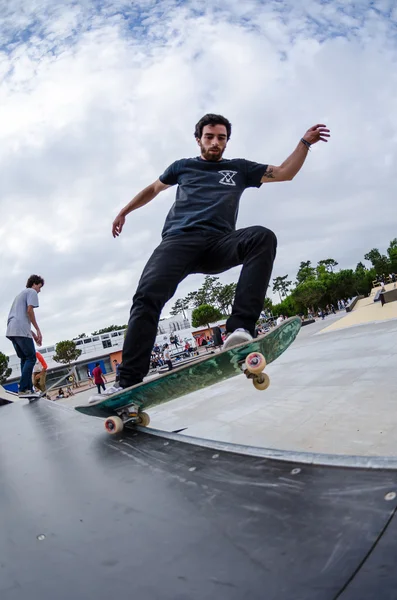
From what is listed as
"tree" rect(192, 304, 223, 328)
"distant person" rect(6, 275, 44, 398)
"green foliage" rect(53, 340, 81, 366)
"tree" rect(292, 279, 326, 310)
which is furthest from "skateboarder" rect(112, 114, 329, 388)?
"tree" rect(292, 279, 326, 310)

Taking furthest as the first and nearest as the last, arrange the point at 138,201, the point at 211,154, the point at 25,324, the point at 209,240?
1. the point at 25,324
2. the point at 138,201
3. the point at 211,154
4. the point at 209,240

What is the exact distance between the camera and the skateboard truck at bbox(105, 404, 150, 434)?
215 centimetres

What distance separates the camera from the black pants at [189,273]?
1964 mm

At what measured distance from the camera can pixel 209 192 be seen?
2.35 metres

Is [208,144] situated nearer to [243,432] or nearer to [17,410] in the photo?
[243,432]

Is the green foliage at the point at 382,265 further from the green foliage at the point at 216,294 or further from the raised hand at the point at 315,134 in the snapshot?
the raised hand at the point at 315,134

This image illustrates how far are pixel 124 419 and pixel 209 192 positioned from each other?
163 cm

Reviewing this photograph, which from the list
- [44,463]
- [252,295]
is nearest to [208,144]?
[252,295]

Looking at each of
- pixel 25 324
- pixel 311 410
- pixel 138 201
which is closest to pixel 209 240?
pixel 138 201

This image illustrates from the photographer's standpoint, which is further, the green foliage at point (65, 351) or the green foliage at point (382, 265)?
the green foliage at point (382, 265)

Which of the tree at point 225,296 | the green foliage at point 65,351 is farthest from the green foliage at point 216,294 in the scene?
the green foliage at point 65,351

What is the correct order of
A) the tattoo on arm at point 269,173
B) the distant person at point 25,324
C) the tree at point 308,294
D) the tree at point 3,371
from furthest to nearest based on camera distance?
the tree at point 308,294 → the tree at point 3,371 → the distant person at point 25,324 → the tattoo on arm at point 269,173

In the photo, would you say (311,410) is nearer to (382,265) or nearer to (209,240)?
(209,240)

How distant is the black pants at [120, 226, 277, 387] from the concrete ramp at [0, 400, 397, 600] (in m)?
0.68
